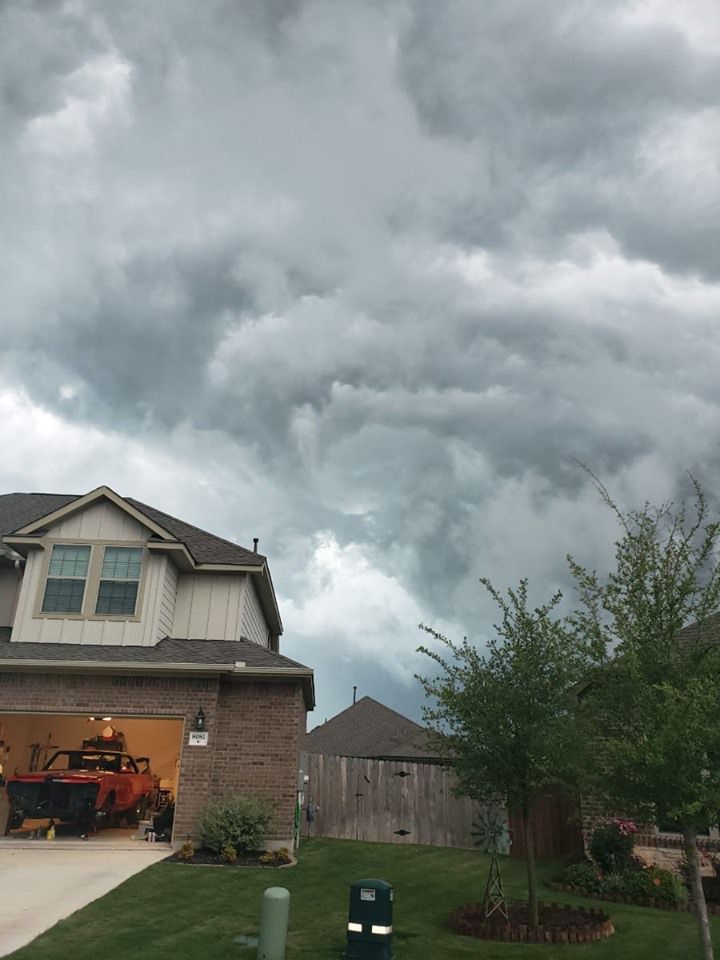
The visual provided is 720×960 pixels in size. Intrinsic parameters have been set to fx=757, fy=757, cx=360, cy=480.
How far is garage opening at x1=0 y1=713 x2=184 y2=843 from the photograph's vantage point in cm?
1680

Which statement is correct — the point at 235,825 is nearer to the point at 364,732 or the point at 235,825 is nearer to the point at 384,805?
the point at 384,805

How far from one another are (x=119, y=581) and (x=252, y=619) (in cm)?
465

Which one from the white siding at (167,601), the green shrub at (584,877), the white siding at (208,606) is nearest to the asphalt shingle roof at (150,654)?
the white siding at (167,601)

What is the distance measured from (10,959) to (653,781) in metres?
7.27

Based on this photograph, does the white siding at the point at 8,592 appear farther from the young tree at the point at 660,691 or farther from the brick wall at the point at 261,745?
the young tree at the point at 660,691

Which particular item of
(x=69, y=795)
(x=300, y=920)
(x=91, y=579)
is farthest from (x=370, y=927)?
(x=91, y=579)

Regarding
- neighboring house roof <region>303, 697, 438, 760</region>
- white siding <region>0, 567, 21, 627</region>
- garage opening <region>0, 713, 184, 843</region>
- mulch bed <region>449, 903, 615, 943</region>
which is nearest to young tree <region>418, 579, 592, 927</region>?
mulch bed <region>449, 903, 615, 943</region>

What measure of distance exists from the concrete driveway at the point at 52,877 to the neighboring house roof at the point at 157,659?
3649mm

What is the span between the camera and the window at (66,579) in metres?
18.7

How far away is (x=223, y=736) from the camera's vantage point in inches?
664

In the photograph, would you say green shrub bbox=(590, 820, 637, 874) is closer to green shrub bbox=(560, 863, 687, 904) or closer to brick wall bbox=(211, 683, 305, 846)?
green shrub bbox=(560, 863, 687, 904)

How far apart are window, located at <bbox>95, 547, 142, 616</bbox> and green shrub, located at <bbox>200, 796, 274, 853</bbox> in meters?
5.31

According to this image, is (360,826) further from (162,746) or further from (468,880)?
(162,746)

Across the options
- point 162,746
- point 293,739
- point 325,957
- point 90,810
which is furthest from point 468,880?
point 162,746
